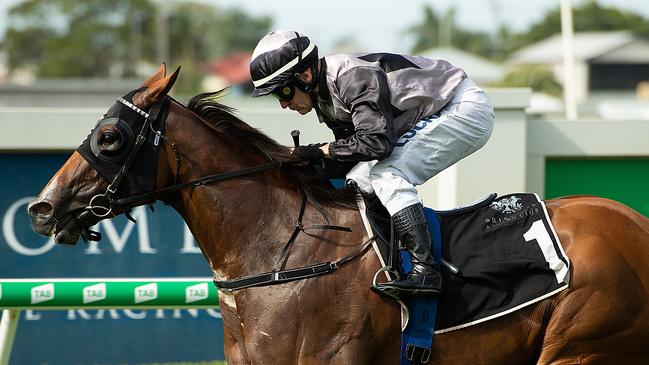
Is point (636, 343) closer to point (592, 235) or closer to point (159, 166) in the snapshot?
point (592, 235)

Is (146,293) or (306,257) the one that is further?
(146,293)

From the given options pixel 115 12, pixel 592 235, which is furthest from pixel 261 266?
pixel 115 12

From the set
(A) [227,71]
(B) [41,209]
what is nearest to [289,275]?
(B) [41,209]

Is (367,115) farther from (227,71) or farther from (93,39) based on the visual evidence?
(227,71)

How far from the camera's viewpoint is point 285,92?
4262 mm

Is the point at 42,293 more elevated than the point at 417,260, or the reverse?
the point at 417,260

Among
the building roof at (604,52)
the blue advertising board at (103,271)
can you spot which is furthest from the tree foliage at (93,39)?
the blue advertising board at (103,271)

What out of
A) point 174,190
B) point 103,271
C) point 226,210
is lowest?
point 103,271

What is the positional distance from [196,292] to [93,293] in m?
0.56

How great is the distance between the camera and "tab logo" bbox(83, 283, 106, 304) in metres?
5.47

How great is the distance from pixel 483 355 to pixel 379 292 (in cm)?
52

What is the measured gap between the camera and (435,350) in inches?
163

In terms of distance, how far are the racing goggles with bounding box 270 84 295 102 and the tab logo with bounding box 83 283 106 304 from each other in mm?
1835

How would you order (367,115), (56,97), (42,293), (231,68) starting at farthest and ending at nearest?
(231,68), (56,97), (42,293), (367,115)
